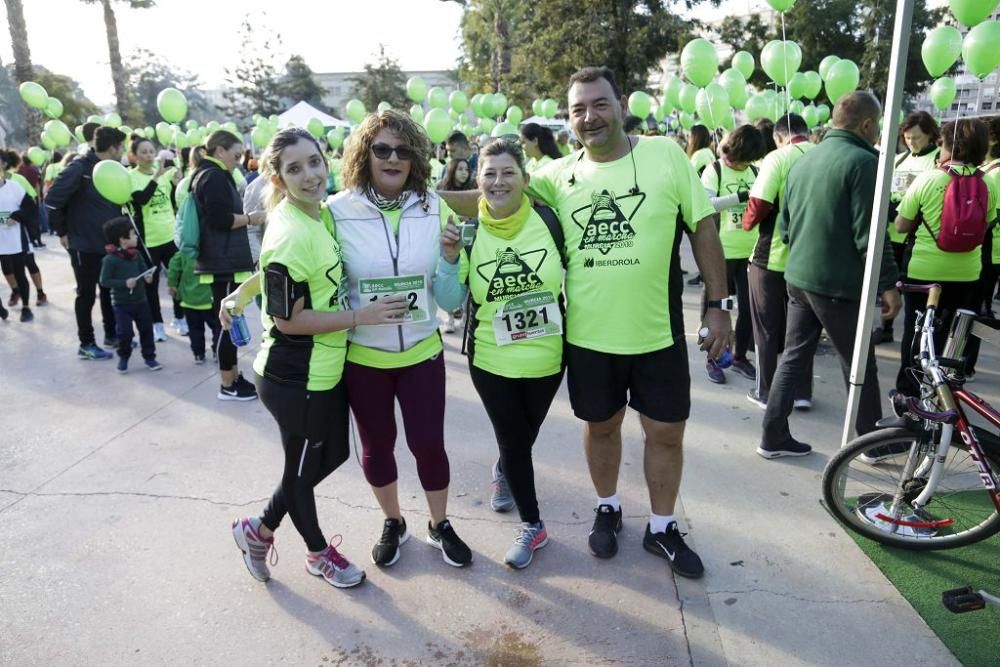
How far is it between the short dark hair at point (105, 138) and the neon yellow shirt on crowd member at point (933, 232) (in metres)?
6.44

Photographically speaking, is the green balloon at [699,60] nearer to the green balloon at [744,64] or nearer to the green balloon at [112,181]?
the green balloon at [744,64]

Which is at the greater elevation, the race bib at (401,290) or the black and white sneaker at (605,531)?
the race bib at (401,290)

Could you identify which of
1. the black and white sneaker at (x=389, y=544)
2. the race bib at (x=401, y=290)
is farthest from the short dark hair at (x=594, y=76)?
the black and white sneaker at (x=389, y=544)

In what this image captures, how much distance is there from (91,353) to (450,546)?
4841mm

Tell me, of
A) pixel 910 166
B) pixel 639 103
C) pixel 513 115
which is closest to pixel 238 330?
pixel 910 166

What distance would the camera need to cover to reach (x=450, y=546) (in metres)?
2.94

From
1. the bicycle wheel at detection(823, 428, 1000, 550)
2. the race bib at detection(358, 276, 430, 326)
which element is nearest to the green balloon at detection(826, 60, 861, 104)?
the bicycle wheel at detection(823, 428, 1000, 550)

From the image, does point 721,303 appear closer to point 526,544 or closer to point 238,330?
point 526,544

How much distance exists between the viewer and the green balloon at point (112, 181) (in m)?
5.49

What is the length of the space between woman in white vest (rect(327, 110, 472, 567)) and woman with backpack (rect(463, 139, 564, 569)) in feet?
0.46

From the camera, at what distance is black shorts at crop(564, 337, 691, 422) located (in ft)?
8.79

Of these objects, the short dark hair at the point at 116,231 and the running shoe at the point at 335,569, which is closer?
the running shoe at the point at 335,569

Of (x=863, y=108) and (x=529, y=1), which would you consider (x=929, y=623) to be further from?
(x=529, y=1)

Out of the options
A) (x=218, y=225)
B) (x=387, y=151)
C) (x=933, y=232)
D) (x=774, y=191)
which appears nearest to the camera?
(x=387, y=151)
